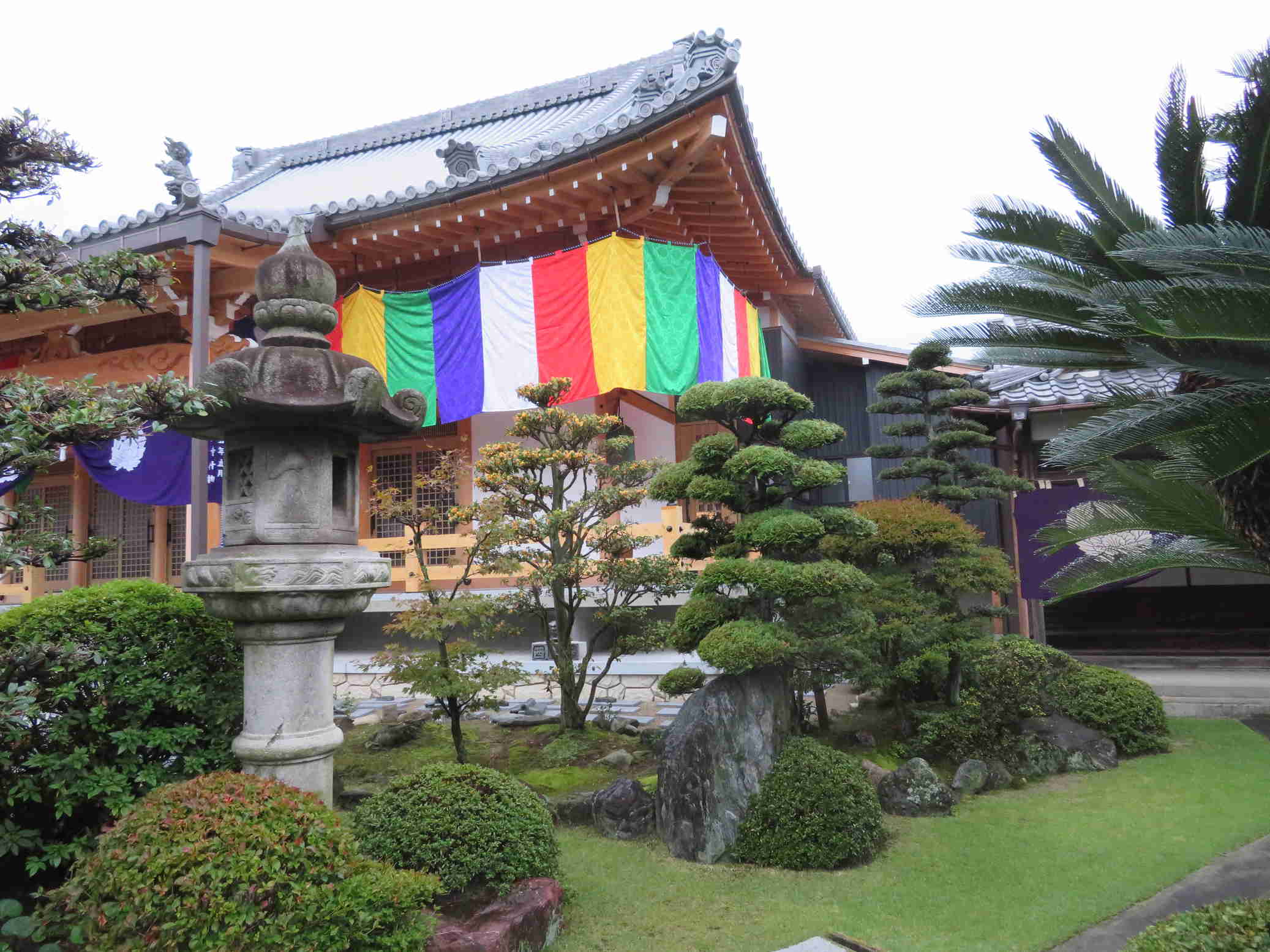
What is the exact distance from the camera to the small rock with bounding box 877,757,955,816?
6738mm

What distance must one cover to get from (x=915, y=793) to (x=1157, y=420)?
388 centimetres

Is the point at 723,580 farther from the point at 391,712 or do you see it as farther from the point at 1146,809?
the point at 391,712

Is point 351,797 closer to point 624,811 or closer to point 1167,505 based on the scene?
point 624,811

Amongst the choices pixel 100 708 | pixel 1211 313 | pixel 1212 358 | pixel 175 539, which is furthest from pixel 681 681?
pixel 175 539

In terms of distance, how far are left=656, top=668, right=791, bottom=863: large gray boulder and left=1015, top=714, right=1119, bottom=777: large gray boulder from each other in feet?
10.3

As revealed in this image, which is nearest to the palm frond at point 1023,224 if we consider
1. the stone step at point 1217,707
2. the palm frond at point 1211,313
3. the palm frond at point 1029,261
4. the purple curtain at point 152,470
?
the palm frond at point 1029,261

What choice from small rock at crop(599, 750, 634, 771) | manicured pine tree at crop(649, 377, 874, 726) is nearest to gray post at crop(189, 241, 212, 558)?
small rock at crop(599, 750, 634, 771)

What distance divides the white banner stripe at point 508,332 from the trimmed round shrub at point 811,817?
20.0 feet

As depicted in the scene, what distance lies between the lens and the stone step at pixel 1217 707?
33.4ft

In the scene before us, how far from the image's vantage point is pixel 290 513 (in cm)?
491

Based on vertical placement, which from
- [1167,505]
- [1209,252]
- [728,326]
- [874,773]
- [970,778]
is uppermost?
[728,326]

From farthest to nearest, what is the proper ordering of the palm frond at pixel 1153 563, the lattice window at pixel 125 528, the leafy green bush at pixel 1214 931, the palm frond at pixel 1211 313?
1. the lattice window at pixel 125 528
2. the palm frond at pixel 1153 563
3. the palm frond at pixel 1211 313
4. the leafy green bush at pixel 1214 931

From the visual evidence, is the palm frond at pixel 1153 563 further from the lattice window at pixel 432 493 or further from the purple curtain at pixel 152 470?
the purple curtain at pixel 152 470

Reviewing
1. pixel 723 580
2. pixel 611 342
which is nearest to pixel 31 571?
pixel 611 342
